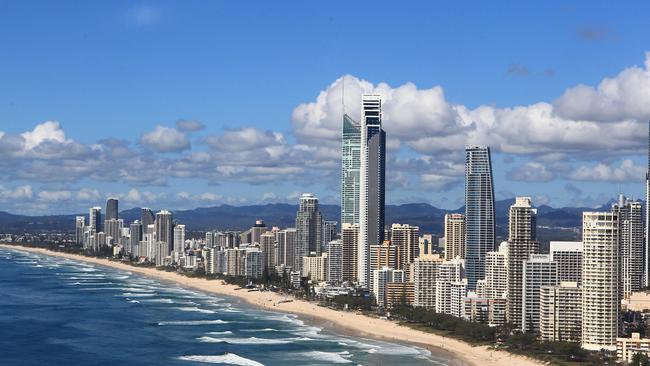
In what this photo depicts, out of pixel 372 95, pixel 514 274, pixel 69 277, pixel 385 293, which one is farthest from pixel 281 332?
pixel 372 95

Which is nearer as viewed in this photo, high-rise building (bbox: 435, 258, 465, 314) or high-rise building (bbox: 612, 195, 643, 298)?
high-rise building (bbox: 435, 258, 465, 314)

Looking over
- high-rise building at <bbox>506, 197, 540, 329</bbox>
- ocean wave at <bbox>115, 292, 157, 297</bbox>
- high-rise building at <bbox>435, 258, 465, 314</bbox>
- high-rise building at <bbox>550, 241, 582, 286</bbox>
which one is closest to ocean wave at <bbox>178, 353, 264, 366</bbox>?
high-rise building at <bbox>506, 197, 540, 329</bbox>

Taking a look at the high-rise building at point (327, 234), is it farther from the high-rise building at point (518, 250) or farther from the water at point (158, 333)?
the high-rise building at point (518, 250)

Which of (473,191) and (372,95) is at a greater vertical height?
(372,95)

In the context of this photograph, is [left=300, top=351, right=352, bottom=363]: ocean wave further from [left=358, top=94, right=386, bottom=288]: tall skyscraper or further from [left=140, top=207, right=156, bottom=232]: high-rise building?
[left=140, top=207, right=156, bottom=232]: high-rise building

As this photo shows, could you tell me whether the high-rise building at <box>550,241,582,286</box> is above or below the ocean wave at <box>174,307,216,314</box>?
above

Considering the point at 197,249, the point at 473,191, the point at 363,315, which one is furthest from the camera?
the point at 197,249

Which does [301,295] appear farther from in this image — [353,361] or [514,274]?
[353,361]
